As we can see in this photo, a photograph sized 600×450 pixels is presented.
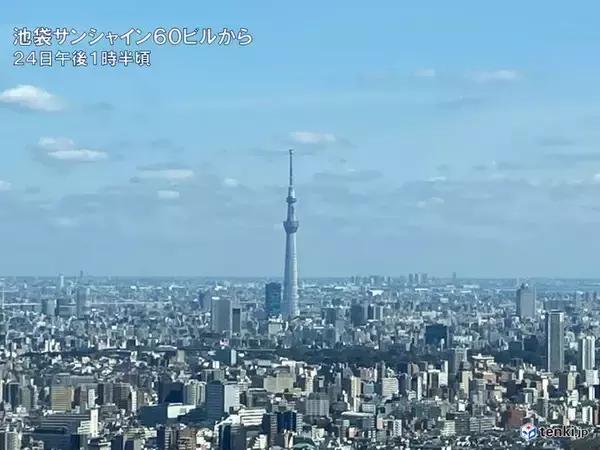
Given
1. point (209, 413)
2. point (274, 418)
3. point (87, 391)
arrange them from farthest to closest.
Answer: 1. point (87, 391)
2. point (209, 413)
3. point (274, 418)

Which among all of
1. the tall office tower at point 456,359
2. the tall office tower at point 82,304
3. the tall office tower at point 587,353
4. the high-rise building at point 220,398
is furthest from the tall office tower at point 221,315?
the high-rise building at point 220,398

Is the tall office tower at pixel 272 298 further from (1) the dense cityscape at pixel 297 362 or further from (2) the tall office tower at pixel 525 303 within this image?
(2) the tall office tower at pixel 525 303

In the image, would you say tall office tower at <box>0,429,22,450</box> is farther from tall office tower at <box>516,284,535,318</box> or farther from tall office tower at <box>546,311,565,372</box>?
tall office tower at <box>516,284,535,318</box>

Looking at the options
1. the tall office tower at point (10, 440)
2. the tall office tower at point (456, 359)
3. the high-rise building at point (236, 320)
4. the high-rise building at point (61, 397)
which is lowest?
the tall office tower at point (10, 440)

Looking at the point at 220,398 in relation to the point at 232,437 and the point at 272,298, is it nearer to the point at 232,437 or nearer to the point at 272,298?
the point at 232,437

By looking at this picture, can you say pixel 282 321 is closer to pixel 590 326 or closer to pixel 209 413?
pixel 590 326

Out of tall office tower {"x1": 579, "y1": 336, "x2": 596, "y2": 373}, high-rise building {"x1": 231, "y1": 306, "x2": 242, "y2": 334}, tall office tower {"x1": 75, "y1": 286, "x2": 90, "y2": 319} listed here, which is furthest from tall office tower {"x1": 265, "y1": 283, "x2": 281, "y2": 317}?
tall office tower {"x1": 579, "y1": 336, "x2": 596, "y2": 373}

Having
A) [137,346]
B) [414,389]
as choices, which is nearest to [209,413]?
[414,389]

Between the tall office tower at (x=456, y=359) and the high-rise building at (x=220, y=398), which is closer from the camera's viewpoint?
the high-rise building at (x=220, y=398)

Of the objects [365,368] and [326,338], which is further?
[326,338]
